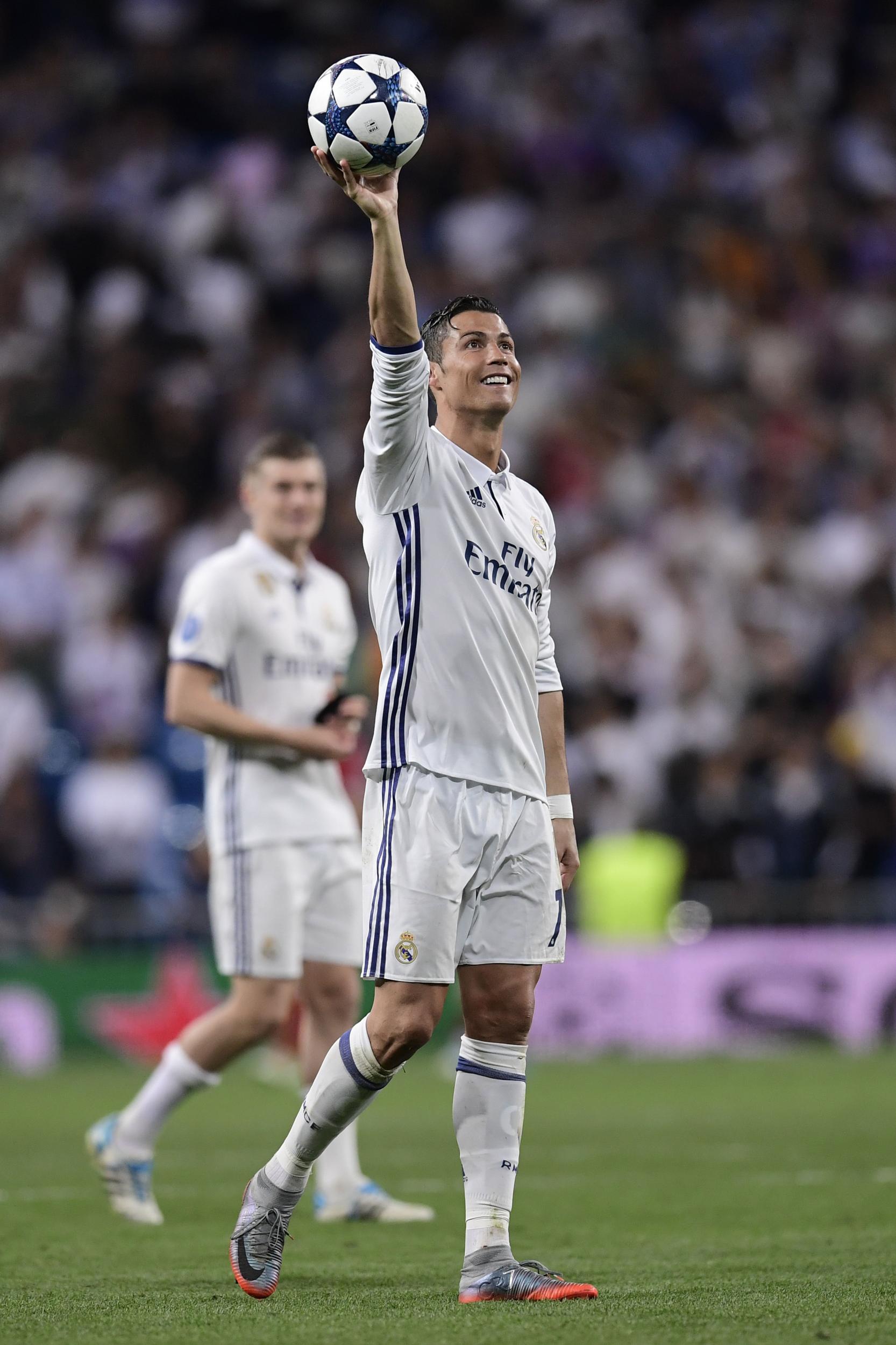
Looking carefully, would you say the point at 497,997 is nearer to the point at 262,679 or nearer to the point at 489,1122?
the point at 489,1122

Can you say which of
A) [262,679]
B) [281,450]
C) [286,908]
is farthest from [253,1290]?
[281,450]

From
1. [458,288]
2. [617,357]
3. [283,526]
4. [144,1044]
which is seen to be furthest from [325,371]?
[283,526]

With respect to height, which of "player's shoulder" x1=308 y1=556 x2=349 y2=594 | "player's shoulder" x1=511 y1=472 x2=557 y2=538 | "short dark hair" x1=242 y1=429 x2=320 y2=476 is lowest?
"player's shoulder" x1=511 y1=472 x2=557 y2=538

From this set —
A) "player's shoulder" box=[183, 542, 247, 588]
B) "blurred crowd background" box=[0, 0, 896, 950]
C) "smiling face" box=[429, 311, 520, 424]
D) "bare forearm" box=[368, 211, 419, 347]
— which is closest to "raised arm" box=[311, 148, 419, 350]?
"bare forearm" box=[368, 211, 419, 347]

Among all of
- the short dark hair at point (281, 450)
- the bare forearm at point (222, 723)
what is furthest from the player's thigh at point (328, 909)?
the short dark hair at point (281, 450)

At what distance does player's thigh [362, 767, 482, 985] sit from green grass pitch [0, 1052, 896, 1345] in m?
0.85

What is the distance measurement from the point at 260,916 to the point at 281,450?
180 centimetres

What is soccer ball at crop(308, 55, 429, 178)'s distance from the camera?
5.14 m

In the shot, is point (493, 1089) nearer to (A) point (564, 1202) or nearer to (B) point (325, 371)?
(A) point (564, 1202)

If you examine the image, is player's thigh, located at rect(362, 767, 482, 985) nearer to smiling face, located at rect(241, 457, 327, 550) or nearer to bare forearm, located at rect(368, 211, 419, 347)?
bare forearm, located at rect(368, 211, 419, 347)

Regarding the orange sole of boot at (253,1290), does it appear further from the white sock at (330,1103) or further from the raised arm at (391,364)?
the raised arm at (391,364)

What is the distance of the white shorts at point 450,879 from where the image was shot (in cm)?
523

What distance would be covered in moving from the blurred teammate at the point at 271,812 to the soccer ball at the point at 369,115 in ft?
8.67

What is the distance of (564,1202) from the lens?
7.66 metres
